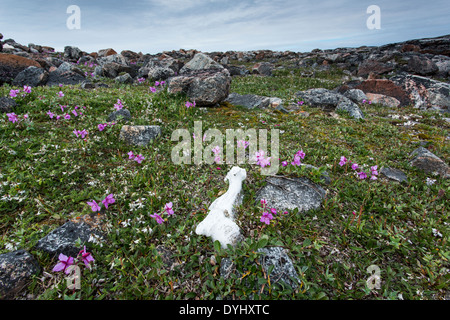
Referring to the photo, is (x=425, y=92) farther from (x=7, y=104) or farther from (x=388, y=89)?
(x=7, y=104)

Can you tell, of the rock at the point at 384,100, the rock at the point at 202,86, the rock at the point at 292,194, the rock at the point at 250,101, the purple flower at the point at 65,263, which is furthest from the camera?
the rock at the point at 384,100

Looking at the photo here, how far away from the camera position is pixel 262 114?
948 centimetres

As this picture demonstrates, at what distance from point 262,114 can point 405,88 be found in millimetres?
10390

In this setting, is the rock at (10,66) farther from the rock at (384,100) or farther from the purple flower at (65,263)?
the rock at (384,100)

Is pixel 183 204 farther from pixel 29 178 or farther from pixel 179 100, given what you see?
pixel 179 100

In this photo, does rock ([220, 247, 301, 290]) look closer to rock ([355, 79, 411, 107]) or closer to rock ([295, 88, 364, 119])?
rock ([295, 88, 364, 119])

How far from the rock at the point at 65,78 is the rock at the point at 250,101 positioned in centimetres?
1047

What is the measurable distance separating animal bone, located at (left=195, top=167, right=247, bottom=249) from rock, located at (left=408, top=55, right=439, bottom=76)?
2717 centimetres

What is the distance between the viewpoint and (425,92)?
13.0 m

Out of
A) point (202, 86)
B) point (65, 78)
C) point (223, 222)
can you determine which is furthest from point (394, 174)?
point (65, 78)

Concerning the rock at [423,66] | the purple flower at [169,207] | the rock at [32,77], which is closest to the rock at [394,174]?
the purple flower at [169,207]

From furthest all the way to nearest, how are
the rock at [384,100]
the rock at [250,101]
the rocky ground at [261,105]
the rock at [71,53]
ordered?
the rock at [71,53] < the rock at [384,100] < the rock at [250,101] < the rocky ground at [261,105]

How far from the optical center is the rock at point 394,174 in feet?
17.9
